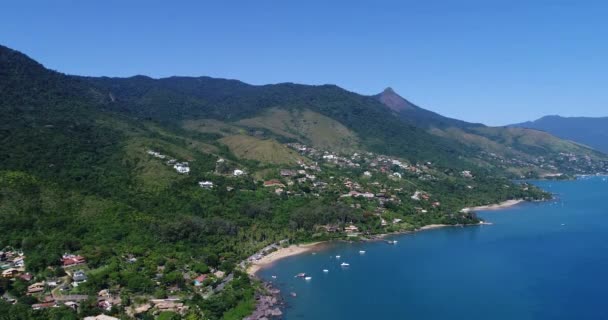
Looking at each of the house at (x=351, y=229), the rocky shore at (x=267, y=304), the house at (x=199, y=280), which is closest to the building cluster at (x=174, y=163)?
the house at (x=351, y=229)

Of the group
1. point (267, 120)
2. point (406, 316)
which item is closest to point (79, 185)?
point (406, 316)

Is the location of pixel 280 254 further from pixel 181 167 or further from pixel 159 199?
pixel 181 167

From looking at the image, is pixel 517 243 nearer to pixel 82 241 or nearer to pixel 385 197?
pixel 385 197

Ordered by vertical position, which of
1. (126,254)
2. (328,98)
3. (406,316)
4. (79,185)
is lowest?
(406,316)

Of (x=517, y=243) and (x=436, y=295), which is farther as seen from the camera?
(x=517, y=243)

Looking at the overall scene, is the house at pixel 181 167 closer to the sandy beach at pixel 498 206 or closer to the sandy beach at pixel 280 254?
the sandy beach at pixel 280 254

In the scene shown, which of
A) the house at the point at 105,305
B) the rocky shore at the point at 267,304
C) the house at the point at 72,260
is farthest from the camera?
the house at the point at 72,260
